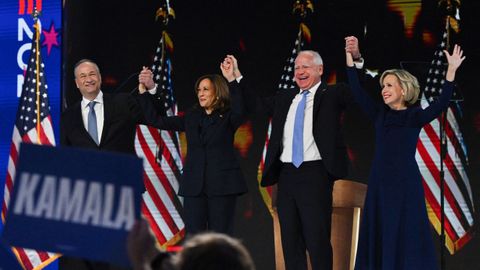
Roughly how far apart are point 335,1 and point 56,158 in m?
4.38

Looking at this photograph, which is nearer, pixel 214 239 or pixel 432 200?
pixel 214 239

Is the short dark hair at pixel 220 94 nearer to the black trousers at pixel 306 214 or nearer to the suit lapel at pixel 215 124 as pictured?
the suit lapel at pixel 215 124

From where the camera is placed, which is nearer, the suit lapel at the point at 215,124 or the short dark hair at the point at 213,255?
the short dark hair at the point at 213,255

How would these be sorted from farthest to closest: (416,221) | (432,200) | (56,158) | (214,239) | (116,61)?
(116,61) → (432,200) → (416,221) → (56,158) → (214,239)

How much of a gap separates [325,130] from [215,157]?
0.66m

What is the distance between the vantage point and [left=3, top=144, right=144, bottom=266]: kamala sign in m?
1.79

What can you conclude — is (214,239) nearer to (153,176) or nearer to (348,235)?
(348,235)

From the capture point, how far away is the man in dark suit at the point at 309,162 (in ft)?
15.8

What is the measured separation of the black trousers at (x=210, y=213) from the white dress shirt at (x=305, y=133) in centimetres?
42

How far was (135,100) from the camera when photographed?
5527mm

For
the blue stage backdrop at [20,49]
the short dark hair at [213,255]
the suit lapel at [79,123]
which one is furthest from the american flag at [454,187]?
the short dark hair at [213,255]

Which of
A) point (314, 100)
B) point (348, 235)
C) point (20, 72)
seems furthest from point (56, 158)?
point (20, 72)

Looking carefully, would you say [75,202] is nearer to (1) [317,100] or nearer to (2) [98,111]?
(1) [317,100]

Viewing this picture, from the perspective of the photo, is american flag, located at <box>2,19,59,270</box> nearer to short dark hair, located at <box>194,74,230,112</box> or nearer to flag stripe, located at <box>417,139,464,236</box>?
short dark hair, located at <box>194,74,230,112</box>
